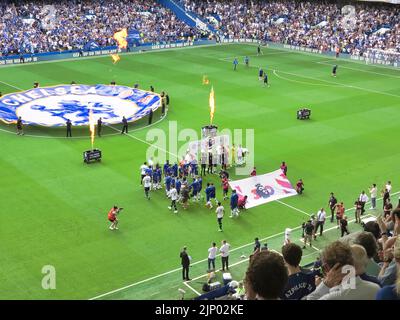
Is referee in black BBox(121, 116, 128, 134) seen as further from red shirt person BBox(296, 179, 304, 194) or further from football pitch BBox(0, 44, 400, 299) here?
red shirt person BBox(296, 179, 304, 194)

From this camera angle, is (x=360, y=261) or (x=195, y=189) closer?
(x=360, y=261)

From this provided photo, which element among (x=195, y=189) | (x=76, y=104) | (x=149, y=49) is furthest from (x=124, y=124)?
(x=149, y=49)

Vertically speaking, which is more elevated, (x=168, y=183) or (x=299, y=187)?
(x=168, y=183)

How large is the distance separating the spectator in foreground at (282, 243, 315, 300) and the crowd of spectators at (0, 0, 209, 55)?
182 ft

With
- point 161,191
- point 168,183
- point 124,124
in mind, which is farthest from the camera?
point 124,124

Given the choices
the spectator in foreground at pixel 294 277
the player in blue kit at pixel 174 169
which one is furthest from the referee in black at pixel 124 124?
the spectator in foreground at pixel 294 277

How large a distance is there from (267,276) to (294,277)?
2.09 m

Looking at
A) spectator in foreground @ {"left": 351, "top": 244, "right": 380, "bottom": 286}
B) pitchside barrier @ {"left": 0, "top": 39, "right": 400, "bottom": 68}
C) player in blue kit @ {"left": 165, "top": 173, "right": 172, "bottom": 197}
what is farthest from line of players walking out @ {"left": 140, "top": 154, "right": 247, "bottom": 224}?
pitchside barrier @ {"left": 0, "top": 39, "right": 400, "bottom": 68}

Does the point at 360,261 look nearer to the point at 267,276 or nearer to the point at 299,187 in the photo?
the point at 267,276

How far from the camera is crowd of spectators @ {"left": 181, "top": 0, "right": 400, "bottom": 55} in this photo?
6388 centimetres

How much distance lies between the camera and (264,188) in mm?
24922

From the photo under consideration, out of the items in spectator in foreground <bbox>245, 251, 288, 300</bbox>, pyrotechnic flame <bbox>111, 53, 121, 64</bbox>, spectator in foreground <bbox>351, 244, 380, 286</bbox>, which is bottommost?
pyrotechnic flame <bbox>111, 53, 121, 64</bbox>

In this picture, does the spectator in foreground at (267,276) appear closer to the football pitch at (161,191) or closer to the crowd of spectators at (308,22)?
the football pitch at (161,191)

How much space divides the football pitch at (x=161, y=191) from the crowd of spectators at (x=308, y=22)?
1461 centimetres
